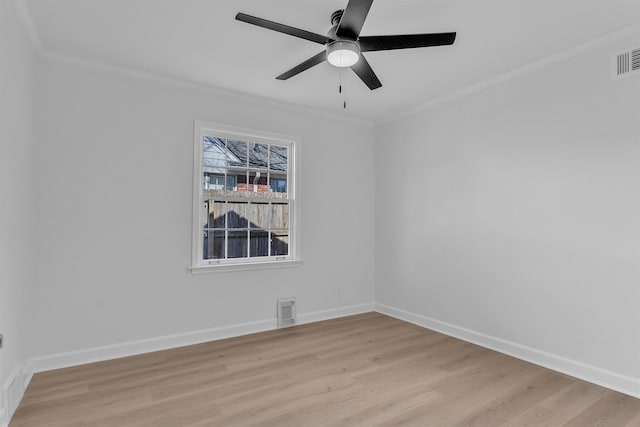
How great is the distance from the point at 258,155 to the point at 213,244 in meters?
1.12

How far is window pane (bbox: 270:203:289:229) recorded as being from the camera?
4.07m

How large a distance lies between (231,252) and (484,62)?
3.07 meters

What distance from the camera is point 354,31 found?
2051mm

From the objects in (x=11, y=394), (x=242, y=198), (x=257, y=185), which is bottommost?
(x=11, y=394)

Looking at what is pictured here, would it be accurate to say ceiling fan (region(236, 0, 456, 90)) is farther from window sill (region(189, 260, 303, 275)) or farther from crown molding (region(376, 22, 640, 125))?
window sill (region(189, 260, 303, 275))

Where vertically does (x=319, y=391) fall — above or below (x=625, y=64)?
below

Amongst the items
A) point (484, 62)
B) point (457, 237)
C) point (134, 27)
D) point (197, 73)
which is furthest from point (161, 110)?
point (457, 237)

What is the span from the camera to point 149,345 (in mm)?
3240

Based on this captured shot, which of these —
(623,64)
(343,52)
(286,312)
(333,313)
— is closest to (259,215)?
(286,312)

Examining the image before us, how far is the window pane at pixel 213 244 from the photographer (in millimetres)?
3658

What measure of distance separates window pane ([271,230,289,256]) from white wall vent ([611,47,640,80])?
3305 mm

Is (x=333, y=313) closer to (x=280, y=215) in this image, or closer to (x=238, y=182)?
(x=280, y=215)

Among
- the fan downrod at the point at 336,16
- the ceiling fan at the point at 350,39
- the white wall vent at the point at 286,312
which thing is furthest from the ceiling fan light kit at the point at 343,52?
the white wall vent at the point at 286,312

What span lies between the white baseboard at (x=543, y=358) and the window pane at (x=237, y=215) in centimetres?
230
